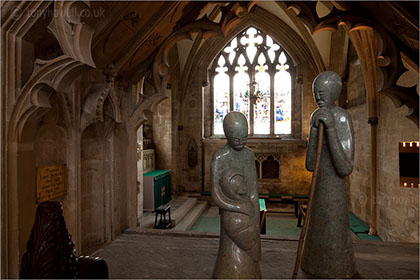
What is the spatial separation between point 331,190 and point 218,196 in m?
0.84

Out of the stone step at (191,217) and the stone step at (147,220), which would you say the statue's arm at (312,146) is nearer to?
the stone step at (191,217)

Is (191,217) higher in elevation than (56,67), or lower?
lower

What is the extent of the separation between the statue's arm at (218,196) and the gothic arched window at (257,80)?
8387mm

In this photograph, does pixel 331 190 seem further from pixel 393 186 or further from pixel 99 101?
pixel 393 186

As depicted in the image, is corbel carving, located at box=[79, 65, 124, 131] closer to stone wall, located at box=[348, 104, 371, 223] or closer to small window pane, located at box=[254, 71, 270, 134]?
stone wall, located at box=[348, 104, 371, 223]

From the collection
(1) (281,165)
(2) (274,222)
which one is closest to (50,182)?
(2) (274,222)

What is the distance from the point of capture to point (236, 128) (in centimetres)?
188

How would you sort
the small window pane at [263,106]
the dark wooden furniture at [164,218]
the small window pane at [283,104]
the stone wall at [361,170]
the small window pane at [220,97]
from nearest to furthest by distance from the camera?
the dark wooden furniture at [164,218], the stone wall at [361,170], the small window pane at [283,104], the small window pane at [263,106], the small window pane at [220,97]

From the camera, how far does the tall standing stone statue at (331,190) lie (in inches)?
80.0

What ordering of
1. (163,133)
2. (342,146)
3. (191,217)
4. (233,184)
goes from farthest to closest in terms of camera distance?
1. (163,133)
2. (191,217)
3. (342,146)
4. (233,184)

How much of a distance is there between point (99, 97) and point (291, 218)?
7036 millimetres

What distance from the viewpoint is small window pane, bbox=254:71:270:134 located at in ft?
33.8

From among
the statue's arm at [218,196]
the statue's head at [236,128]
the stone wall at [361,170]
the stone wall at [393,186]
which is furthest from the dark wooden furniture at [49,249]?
the stone wall at [361,170]

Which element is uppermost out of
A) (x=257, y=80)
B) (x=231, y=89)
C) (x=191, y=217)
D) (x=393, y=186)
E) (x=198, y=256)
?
(x=257, y=80)
